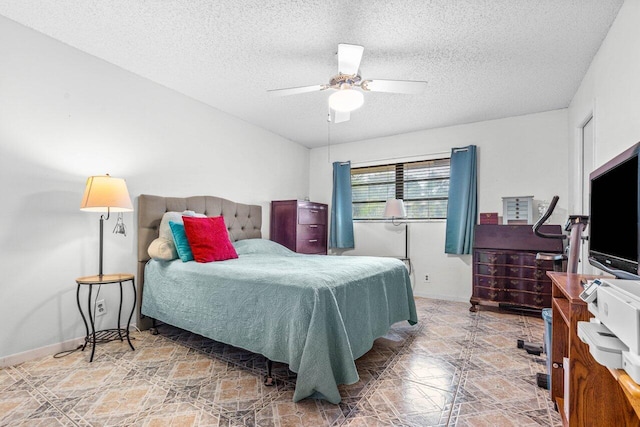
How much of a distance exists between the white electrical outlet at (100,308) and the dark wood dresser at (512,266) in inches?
150

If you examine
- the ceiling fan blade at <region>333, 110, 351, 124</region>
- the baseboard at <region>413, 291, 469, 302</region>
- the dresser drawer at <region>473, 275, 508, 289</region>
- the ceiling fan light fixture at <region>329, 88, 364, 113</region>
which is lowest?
the baseboard at <region>413, 291, 469, 302</region>

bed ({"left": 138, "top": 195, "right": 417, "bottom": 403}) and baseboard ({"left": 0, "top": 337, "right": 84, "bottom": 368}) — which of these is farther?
baseboard ({"left": 0, "top": 337, "right": 84, "bottom": 368})

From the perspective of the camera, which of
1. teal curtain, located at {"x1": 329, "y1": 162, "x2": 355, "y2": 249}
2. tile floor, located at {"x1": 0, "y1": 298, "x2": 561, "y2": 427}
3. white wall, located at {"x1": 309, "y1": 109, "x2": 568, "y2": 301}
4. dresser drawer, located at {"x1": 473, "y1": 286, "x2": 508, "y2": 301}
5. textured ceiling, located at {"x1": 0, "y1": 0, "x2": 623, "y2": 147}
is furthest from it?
teal curtain, located at {"x1": 329, "y1": 162, "x2": 355, "y2": 249}

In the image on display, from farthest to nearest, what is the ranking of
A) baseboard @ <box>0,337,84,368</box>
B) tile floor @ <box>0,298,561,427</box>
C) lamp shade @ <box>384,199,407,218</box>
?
1. lamp shade @ <box>384,199,407,218</box>
2. baseboard @ <box>0,337,84,368</box>
3. tile floor @ <box>0,298,561,427</box>

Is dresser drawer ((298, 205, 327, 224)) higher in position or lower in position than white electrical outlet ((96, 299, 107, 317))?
higher

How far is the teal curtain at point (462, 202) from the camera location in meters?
4.12

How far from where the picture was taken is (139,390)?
6.18ft

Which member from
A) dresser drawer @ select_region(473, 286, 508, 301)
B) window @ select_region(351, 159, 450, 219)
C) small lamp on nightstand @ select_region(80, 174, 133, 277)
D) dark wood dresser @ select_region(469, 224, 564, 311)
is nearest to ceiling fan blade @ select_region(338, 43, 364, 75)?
small lamp on nightstand @ select_region(80, 174, 133, 277)

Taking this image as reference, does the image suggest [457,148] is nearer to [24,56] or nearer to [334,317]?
[334,317]

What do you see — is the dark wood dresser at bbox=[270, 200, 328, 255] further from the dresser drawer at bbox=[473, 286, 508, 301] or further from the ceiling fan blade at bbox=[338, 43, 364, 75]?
the ceiling fan blade at bbox=[338, 43, 364, 75]

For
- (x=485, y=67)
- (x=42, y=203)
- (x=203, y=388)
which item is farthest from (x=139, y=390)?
(x=485, y=67)

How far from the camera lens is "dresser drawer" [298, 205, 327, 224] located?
4512 mm

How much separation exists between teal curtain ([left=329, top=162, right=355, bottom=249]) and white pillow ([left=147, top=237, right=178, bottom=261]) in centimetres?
282

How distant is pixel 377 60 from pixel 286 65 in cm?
78
